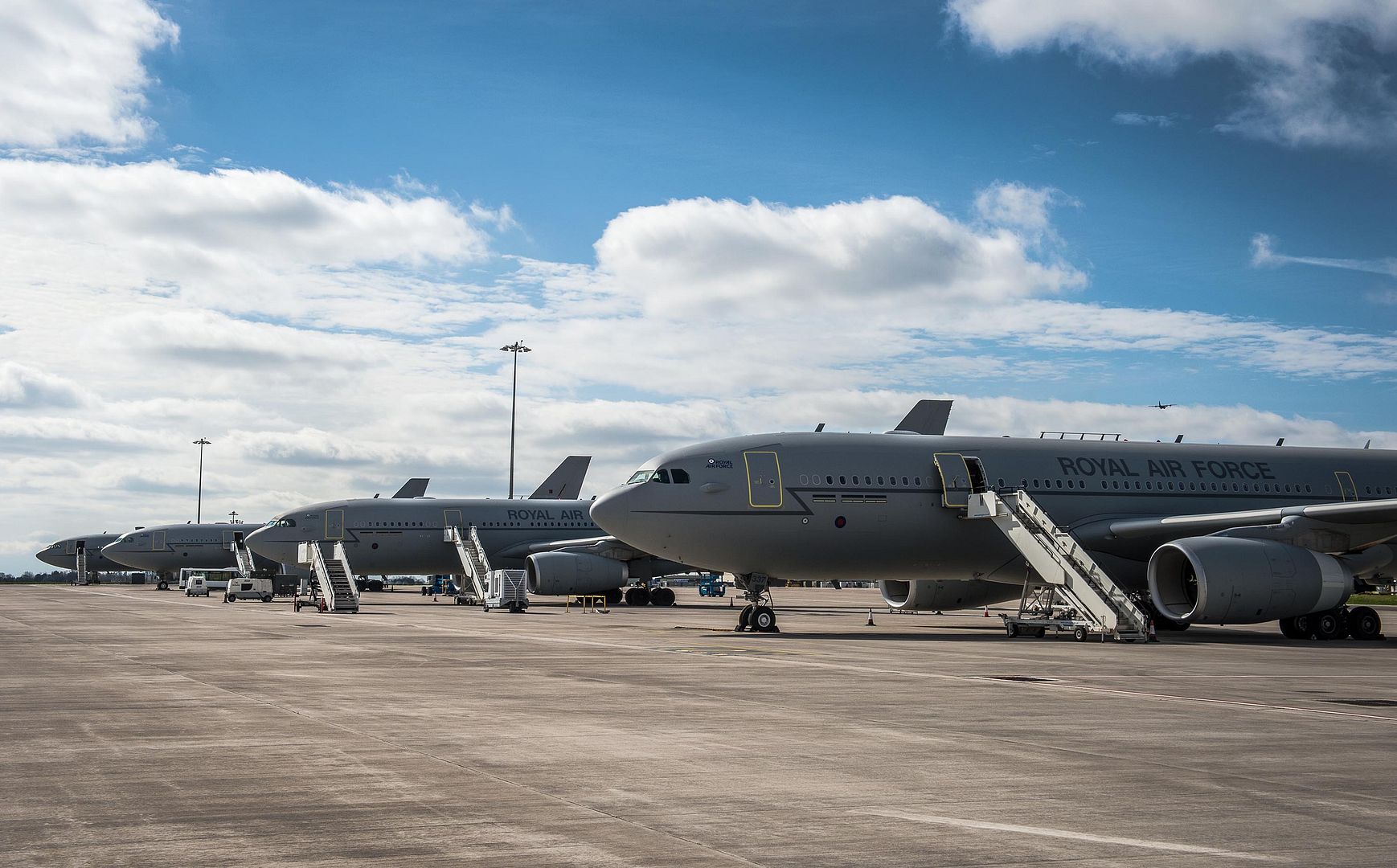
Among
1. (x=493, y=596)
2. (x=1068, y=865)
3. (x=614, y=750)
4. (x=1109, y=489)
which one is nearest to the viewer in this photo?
(x=1068, y=865)

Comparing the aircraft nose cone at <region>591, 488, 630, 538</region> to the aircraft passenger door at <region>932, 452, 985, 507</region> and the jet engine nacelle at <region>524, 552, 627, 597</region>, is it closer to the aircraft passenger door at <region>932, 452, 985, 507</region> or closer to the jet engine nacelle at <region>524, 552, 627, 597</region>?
the aircraft passenger door at <region>932, 452, 985, 507</region>

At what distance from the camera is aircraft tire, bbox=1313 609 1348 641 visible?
28.3 metres

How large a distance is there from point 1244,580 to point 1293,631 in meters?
3.76

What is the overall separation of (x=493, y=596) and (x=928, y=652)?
82.7ft

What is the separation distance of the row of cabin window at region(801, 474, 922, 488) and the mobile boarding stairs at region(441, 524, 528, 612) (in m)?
17.4

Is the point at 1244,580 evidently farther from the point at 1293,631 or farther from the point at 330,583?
the point at 330,583

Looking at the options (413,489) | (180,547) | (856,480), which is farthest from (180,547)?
(856,480)

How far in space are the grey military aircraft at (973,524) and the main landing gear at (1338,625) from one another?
1.5 inches

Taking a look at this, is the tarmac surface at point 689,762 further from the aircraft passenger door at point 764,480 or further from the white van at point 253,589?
the white van at point 253,589

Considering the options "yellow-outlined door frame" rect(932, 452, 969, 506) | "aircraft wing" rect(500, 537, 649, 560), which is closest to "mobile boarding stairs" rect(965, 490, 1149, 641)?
"yellow-outlined door frame" rect(932, 452, 969, 506)

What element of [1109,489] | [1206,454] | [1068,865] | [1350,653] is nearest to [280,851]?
[1068,865]

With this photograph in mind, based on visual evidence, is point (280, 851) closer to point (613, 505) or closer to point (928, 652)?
point (928, 652)

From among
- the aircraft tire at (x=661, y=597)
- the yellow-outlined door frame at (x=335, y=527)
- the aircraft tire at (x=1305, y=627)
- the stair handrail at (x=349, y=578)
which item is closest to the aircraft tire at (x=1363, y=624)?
the aircraft tire at (x=1305, y=627)

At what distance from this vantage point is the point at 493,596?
147ft
